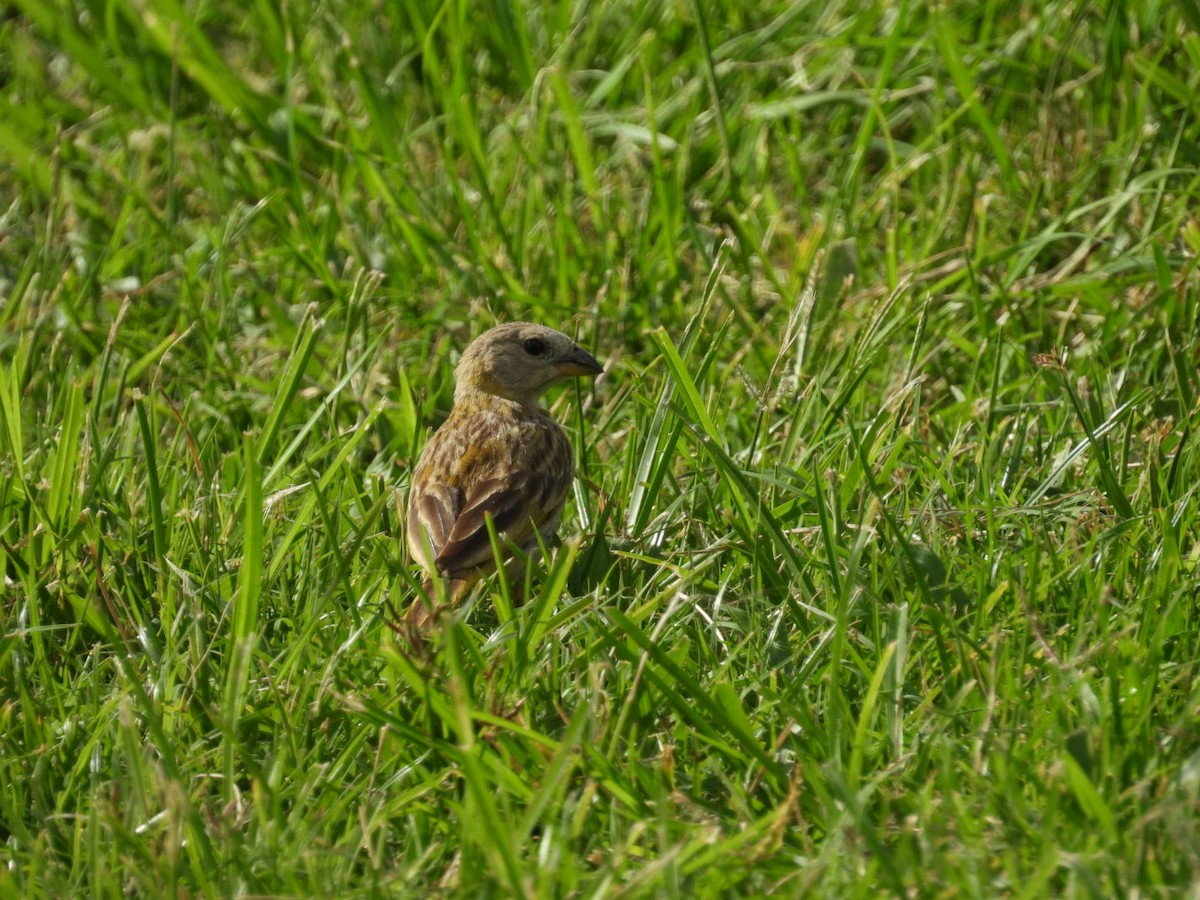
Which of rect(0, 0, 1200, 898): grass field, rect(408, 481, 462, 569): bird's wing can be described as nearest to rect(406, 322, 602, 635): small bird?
rect(408, 481, 462, 569): bird's wing

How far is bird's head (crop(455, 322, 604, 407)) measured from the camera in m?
5.80

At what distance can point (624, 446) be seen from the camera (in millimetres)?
5723

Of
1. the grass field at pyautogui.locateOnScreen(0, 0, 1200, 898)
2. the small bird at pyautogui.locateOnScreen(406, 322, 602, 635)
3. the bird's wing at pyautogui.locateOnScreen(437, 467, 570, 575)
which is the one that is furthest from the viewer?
the bird's wing at pyautogui.locateOnScreen(437, 467, 570, 575)

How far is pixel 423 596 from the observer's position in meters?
3.85

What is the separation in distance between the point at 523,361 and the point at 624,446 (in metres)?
0.48

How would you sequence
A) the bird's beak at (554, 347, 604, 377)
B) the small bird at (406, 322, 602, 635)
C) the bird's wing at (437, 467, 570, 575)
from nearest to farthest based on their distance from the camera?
the small bird at (406, 322, 602, 635) < the bird's wing at (437, 467, 570, 575) < the bird's beak at (554, 347, 604, 377)

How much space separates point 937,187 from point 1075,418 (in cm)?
180

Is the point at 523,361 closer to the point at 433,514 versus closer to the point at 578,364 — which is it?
the point at 578,364

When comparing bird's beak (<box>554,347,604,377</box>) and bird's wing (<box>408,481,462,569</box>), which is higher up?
bird's wing (<box>408,481,462,569</box>)

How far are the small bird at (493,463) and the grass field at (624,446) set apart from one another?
14 cm

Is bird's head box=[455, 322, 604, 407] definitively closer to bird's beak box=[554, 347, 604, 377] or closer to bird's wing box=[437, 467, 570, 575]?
bird's beak box=[554, 347, 604, 377]

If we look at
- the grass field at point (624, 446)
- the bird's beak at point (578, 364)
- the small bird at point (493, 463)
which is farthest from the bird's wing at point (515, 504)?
the bird's beak at point (578, 364)

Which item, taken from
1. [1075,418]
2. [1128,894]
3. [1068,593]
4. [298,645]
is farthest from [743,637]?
[1075,418]

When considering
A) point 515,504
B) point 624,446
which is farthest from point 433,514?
point 624,446
